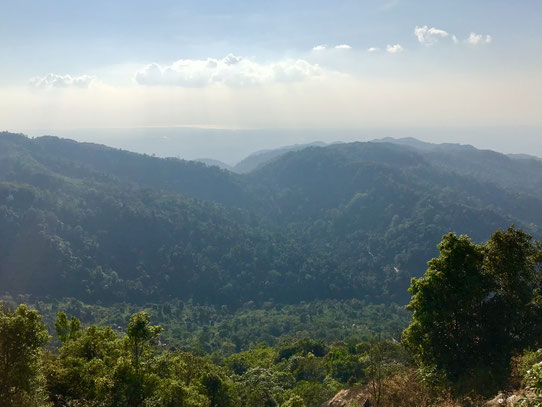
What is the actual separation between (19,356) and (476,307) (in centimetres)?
2051

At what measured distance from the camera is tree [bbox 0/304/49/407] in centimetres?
1362

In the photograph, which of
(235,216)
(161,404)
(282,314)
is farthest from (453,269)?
(235,216)

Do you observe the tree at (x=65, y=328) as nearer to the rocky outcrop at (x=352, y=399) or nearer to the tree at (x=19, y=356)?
the tree at (x=19, y=356)

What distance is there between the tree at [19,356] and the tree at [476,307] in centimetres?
1725

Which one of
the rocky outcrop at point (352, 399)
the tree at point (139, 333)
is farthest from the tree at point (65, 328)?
the rocky outcrop at point (352, 399)

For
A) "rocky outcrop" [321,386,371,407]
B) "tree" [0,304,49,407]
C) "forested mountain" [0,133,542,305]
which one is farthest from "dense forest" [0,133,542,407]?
"forested mountain" [0,133,542,305]

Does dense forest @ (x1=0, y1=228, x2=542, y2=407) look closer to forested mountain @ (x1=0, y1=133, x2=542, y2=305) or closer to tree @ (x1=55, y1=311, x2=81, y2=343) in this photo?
tree @ (x1=55, y1=311, x2=81, y2=343)

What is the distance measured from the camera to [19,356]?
13891mm

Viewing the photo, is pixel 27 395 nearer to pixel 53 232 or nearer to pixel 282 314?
pixel 282 314

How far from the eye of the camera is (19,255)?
401 ft

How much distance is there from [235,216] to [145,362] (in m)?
176

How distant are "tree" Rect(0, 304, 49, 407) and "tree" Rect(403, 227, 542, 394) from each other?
56.6 ft

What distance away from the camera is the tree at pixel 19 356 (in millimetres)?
13625

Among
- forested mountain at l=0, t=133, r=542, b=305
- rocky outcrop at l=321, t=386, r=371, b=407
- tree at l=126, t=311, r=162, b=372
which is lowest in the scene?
forested mountain at l=0, t=133, r=542, b=305
